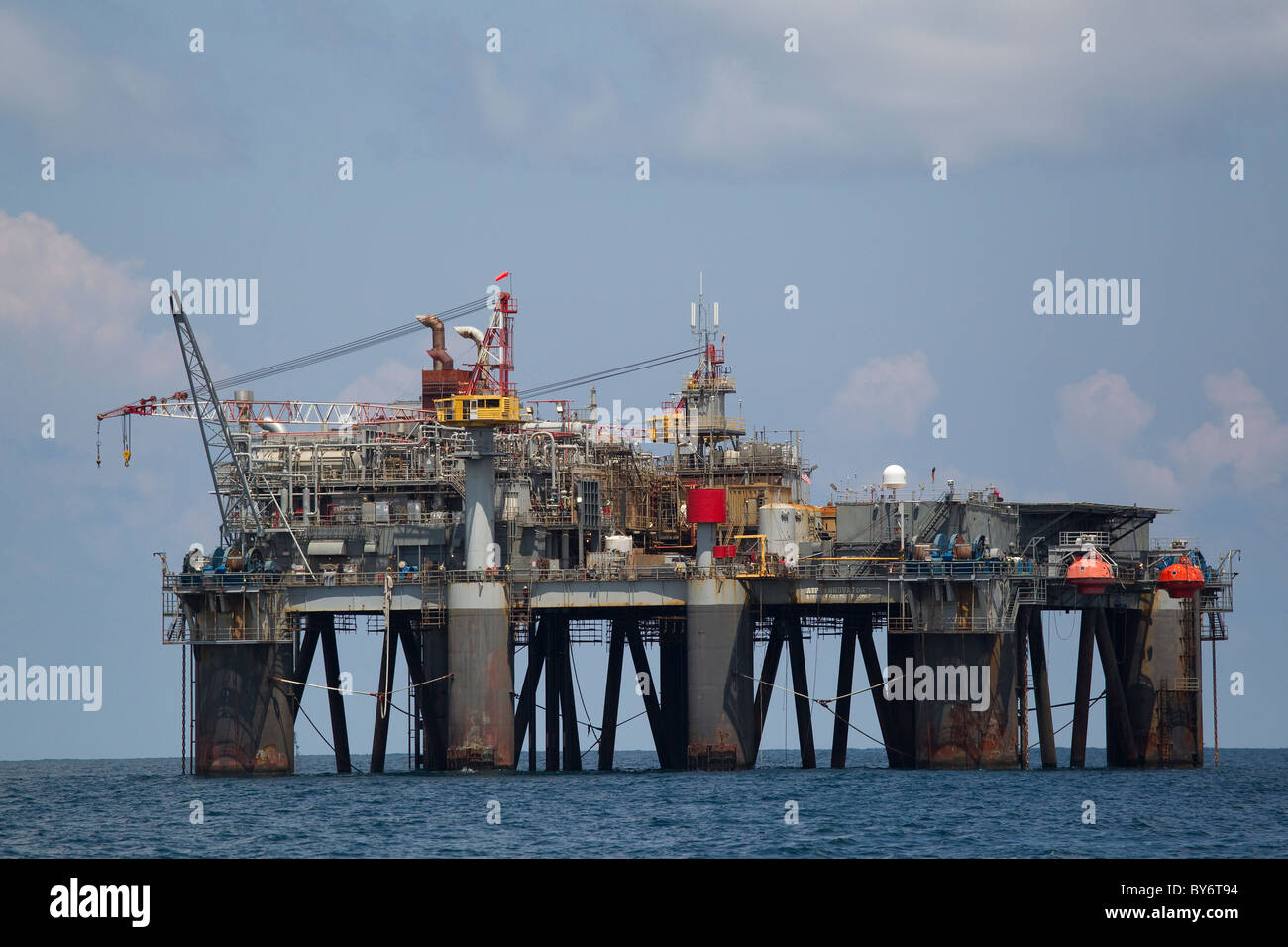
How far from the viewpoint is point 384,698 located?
294ft

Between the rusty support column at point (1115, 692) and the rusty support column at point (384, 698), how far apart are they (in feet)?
113

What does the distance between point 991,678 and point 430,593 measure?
25.5 metres

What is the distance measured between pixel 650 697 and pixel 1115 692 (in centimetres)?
2490

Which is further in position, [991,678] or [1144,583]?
[1144,583]

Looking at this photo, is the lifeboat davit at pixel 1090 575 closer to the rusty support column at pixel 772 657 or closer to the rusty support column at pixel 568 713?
the rusty support column at pixel 772 657

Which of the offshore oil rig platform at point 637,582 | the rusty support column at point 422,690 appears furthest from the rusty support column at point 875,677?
the rusty support column at point 422,690

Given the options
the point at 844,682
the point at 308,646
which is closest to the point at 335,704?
the point at 308,646

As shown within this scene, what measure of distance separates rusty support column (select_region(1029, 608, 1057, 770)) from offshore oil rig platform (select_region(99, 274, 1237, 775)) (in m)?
0.21

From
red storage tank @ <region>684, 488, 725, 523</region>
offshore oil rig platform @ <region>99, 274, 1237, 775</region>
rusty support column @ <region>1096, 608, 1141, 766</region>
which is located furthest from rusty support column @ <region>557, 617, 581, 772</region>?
rusty support column @ <region>1096, 608, 1141, 766</region>

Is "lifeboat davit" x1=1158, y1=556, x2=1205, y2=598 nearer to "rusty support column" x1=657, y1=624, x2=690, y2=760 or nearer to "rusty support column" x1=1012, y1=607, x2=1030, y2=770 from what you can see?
"rusty support column" x1=1012, y1=607, x2=1030, y2=770

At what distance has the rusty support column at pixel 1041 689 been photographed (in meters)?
93.7
